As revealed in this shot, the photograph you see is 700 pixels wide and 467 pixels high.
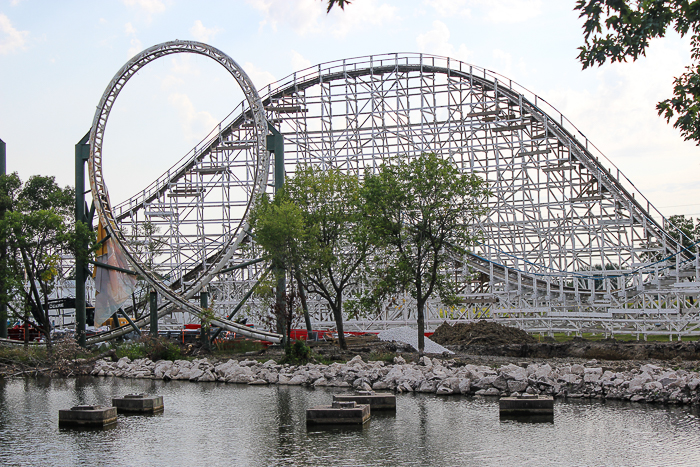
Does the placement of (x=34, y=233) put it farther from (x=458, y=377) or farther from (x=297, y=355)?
(x=458, y=377)

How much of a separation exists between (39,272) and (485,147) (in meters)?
15.5

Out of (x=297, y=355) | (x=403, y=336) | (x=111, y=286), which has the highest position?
(x=111, y=286)

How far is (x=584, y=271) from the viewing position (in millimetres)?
24125

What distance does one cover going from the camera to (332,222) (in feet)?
63.0

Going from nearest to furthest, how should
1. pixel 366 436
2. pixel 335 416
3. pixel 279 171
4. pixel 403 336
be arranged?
1. pixel 366 436
2. pixel 335 416
3. pixel 403 336
4. pixel 279 171

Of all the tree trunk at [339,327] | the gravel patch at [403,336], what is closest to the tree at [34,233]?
the tree trunk at [339,327]

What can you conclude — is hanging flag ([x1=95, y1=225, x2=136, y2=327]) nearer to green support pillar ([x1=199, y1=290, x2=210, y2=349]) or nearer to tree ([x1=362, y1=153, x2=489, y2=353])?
green support pillar ([x1=199, y1=290, x2=210, y2=349])

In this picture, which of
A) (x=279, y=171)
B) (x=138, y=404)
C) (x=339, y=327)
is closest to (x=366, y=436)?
(x=138, y=404)

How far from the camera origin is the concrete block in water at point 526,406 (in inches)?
390

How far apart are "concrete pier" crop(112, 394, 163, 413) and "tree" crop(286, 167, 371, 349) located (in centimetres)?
773

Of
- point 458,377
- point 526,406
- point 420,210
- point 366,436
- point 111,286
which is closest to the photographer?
point 366,436

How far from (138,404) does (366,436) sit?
163 inches

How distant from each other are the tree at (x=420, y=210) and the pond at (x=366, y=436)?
20.1ft

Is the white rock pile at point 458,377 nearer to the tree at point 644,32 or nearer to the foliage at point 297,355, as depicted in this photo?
the foliage at point 297,355
